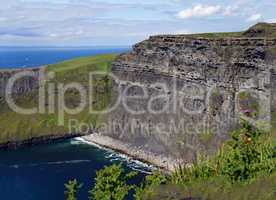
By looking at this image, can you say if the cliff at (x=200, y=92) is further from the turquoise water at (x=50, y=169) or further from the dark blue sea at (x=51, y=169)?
the turquoise water at (x=50, y=169)

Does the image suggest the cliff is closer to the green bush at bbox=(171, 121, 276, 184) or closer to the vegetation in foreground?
the green bush at bbox=(171, 121, 276, 184)

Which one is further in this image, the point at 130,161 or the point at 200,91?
the point at 130,161

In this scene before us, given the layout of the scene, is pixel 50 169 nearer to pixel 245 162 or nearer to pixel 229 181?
pixel 245 162

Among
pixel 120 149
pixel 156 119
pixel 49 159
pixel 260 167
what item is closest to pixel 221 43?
pixel 156 119

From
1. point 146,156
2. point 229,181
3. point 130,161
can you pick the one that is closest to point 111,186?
point 229,181

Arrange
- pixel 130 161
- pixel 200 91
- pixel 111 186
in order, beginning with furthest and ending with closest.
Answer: pixel 130 161, pixel 200 91, pixel 111 186

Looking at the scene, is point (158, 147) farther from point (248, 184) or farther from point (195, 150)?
point (248, 184)
